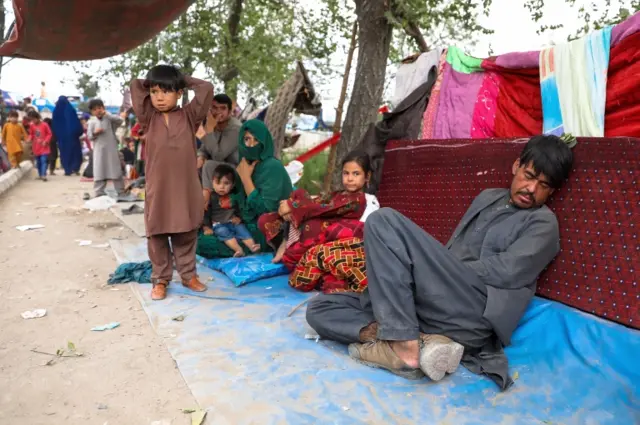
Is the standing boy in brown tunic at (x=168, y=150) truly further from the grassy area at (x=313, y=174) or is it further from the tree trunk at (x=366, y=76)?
the grassy area at (x=313, y=174)

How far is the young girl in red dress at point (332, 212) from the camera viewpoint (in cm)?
381

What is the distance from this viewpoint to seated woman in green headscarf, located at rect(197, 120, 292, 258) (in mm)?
4480

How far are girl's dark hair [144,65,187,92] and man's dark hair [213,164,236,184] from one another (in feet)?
4.33

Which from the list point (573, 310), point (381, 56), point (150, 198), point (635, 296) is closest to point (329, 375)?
point (573, 310)

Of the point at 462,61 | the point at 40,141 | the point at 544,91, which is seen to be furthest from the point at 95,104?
the point at 544,91

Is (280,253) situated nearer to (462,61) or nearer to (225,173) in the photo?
(225,173)

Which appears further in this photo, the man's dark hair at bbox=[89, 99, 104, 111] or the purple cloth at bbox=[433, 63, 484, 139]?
the man's dark hair at bbox=[89, 99, 104, 111]

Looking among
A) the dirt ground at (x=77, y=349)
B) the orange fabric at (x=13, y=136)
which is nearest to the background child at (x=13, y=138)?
the orange fabric at (x=13, y=136)

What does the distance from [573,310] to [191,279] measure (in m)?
2.51

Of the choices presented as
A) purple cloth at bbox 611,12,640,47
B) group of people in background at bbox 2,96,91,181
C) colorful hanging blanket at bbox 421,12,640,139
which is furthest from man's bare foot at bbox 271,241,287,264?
group of people in background at bbox 2,96,91,181

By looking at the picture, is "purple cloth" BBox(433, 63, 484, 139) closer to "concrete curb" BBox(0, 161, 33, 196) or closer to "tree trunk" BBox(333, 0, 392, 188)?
"tree trunk" BBox(333, 0, 392, 188)

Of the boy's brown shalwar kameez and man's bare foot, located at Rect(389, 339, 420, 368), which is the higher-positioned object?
the boy's brown shalwar kameez

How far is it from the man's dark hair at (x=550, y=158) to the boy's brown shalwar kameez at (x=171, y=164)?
2.10 m

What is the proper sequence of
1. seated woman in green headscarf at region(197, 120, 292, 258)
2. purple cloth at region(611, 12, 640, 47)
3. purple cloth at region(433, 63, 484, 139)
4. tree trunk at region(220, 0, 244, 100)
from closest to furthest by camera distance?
purple cloth at region(611, 12, 640, 47) → purple cloth at region(433, 63, 484, 139) → seated woman in green headscarf at region(197, 120, 292, 258) → tree trunk at region(220, 0, 244, 100)
